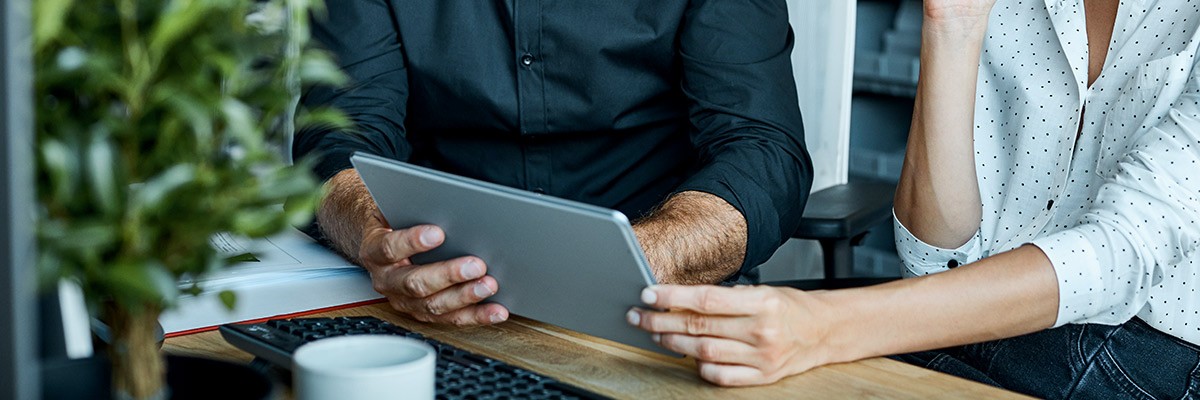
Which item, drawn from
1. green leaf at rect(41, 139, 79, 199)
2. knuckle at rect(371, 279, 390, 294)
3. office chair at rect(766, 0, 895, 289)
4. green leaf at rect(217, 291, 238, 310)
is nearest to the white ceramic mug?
green leaf at rect(217, 291, 238, 310)

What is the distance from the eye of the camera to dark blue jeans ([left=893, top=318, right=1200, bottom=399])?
124 cm

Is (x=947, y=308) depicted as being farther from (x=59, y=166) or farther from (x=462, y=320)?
(x=59, y=166)

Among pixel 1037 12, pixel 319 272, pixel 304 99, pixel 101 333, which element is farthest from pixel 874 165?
pixel 101 333

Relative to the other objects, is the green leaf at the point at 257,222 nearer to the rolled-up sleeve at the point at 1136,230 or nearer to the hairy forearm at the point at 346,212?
the hairy forearm at the point at 346,212

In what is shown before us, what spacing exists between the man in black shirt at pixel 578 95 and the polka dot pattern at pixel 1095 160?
25 centimetres

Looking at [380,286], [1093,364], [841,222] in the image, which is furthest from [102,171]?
[841,222]

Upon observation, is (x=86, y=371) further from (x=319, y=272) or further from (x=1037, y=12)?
(x=1037, y=12)

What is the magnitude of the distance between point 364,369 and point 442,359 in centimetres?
21

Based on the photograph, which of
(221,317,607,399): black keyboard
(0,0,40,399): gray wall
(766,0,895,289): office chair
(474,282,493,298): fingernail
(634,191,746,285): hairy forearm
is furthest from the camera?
(766,0,895,289): office chair

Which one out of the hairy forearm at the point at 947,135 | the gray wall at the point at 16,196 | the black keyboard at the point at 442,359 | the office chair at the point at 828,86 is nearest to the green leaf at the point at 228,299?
the gray wall at the point at 16,196

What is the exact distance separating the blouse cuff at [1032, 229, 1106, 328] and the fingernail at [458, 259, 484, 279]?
529mm

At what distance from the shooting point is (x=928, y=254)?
1.49 m

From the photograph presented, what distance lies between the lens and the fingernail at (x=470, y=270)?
103cm

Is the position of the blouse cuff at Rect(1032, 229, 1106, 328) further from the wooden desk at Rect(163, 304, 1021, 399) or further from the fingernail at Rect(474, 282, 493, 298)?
the fingernail at Rect(474, 282, 493, 298)
